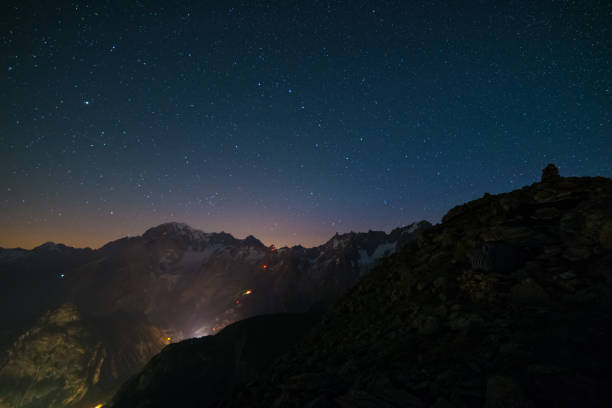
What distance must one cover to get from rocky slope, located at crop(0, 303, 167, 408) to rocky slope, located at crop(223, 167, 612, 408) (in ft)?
496

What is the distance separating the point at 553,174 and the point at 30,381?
194413 mm

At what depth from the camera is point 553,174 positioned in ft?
29.1

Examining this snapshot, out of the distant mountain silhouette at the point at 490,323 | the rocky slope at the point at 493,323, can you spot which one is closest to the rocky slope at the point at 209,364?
the distant mountain silhouette at the point at 490,323

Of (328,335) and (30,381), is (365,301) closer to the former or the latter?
(328,335)

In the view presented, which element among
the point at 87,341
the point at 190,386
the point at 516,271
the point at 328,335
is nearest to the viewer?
the point at 516,271

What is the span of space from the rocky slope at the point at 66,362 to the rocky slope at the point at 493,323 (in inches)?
5955

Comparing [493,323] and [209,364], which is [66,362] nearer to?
[209,364]

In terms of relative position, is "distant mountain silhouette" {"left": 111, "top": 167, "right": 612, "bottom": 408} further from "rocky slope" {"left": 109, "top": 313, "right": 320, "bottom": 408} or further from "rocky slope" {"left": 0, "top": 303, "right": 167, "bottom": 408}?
"rocky slope" {"left": 0, "top": 303, "right": 167, "bottom": 408}

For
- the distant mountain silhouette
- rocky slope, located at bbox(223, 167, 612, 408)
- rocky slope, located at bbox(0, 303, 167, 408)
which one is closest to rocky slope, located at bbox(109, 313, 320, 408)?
the distant mountain silhouette

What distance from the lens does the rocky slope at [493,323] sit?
327 cm

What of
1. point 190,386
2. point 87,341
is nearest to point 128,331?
point 87,341

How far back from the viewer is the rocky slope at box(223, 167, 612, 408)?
3.27 metres

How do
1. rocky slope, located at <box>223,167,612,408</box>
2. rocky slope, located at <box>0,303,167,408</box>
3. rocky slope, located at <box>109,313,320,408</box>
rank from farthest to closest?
rocky slope, located at <box>0,303,167,408</box> < rocky slope, located at <box>109,313,320,408</box> < rocky slope, located at <box>223,167,612,408</box>

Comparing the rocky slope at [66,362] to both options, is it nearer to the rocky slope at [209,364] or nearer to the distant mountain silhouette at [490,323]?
the rocky slope at [209,364]
